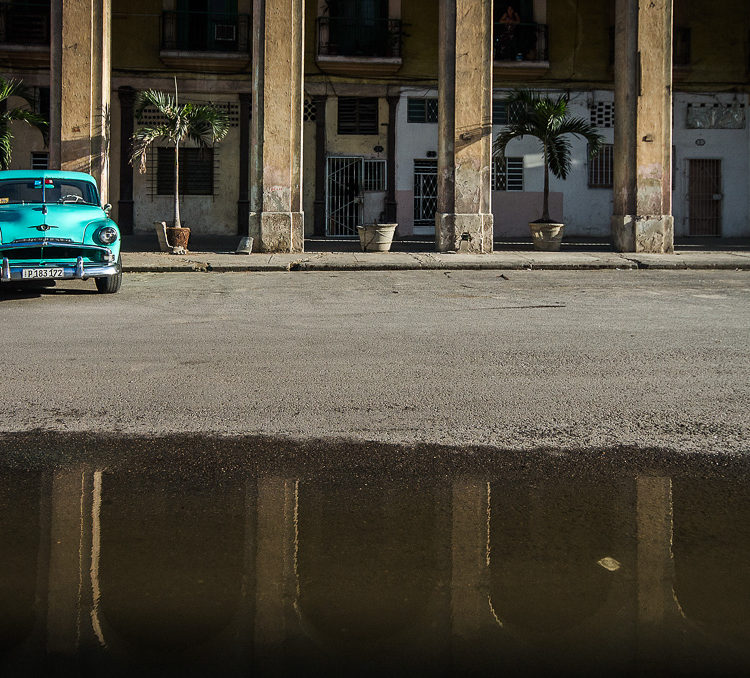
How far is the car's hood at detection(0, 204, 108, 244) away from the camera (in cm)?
1162

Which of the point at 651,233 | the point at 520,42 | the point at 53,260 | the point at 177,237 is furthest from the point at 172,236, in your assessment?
the point at 520,42

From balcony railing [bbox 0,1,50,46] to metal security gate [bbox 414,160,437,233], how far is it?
1094 cm

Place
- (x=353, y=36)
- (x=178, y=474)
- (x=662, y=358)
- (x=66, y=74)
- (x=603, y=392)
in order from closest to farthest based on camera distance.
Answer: (x=178, y=474), (x=603, y=392), (x=662, y=358), (x=66, y=74), (x=353, y=36)

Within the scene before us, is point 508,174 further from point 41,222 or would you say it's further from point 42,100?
point 41,222

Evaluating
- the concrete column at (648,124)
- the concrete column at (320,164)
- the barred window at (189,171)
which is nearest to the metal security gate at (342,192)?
the concrete column at (320,164)

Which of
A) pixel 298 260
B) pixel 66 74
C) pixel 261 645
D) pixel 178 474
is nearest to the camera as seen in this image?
pixel 261 645

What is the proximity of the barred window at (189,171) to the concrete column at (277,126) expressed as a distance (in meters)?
7.77

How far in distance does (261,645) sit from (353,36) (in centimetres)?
2690

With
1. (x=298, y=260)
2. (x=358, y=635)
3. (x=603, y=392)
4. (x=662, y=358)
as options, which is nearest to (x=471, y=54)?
(x=298, y=260)


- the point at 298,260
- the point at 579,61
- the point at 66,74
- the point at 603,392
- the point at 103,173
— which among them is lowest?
the point at 603,392

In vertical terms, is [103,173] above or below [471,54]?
below

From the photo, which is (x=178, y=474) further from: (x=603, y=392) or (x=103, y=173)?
(x=103, y=173)

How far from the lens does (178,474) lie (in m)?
4.08

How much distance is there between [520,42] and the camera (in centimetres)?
2791
